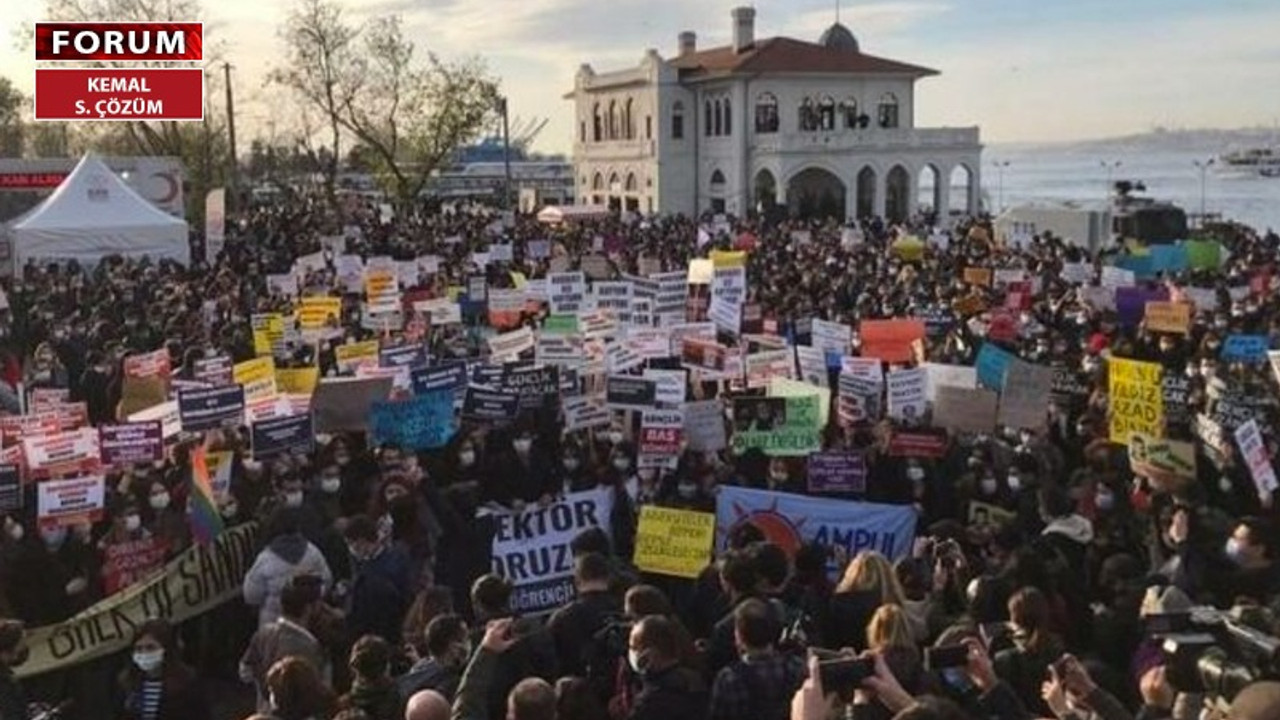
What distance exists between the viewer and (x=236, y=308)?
22.0 meters

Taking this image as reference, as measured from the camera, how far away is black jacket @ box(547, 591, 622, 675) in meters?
6.69

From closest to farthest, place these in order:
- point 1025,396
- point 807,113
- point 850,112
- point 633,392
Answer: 1. point 633,392
2. point 1025,396
3. point 807,113
4. point 850,112

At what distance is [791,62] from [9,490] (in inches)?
2347

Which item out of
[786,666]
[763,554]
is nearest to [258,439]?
[763,554]

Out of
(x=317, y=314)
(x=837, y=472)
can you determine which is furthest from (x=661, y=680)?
(x=317, y=314)

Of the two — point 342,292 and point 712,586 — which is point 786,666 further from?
point 342,292

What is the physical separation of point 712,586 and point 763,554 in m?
1.00

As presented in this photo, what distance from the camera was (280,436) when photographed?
451 inches

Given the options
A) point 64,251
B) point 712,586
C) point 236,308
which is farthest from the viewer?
point 64,251

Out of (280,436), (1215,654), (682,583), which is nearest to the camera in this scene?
(1215,654)

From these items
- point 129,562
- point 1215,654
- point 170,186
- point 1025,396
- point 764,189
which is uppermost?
point 764,189

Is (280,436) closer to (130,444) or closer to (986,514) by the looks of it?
(130,444)

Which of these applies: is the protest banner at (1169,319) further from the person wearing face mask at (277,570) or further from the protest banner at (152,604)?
the person wearing face mask at (277,570)

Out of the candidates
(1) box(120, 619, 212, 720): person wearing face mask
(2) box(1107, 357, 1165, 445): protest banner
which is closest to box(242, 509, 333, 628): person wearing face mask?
(1) box(120, 619, 212, 720): person wearing face mask
